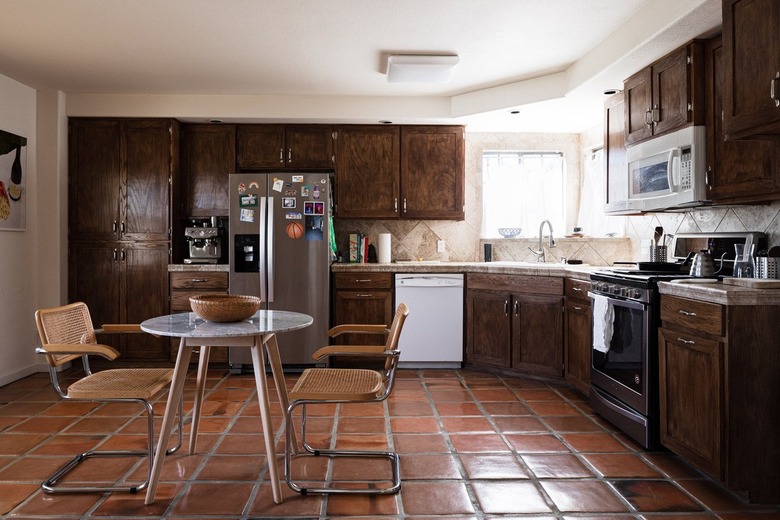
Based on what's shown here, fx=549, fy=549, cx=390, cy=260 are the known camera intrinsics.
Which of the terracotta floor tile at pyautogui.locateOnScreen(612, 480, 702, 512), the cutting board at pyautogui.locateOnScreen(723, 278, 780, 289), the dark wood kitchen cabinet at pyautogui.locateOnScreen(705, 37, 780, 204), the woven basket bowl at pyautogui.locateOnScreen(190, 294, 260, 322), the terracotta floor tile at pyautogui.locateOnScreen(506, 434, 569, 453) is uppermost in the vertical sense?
the dark wood kitchen cabinet at pyautogui.locateOnScreen(705, 37, 780, 204)

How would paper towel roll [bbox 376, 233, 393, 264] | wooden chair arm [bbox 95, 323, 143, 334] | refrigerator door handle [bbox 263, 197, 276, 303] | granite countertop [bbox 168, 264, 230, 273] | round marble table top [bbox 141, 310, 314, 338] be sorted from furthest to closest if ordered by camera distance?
paper towel roll [bbox 376, 233, 393, 264] < granite countertop [bbox 168, 264, 230, 273] < refrigerator door handle [bbox 263, 197, 276, 303] < wooden chair arm [bbox 95, 323, 143, 334] < round marble table top [bbox 141, 310, 314, 338]

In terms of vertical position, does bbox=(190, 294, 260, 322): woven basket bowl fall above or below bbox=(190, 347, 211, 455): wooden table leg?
above

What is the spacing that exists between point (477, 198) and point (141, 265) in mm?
3199

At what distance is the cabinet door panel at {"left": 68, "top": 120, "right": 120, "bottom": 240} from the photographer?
4875 mm

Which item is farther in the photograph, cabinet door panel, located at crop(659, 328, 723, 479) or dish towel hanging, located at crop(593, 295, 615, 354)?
dish towel hanging, located at crop(593, 295, 615, 354)

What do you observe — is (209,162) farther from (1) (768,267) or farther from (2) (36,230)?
(1) (768,267)

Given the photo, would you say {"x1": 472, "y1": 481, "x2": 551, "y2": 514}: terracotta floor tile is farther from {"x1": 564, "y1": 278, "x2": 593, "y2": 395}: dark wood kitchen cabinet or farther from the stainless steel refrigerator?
the stainless steel refrigerator

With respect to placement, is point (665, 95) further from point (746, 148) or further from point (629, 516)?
point (629, 516)

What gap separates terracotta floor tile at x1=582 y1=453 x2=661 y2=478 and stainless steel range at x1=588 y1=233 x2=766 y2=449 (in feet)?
0.54

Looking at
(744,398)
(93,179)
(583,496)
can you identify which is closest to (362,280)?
(93,179)

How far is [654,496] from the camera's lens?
2369 mm

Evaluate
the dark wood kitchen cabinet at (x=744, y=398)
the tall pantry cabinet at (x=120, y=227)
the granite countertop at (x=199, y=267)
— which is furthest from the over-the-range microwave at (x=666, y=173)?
the tall pantry cabinet at (x=120, y=227)

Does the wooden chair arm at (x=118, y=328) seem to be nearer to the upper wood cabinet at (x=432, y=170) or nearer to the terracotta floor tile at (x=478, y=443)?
the terracotta floor tile at (x=478, y=443)

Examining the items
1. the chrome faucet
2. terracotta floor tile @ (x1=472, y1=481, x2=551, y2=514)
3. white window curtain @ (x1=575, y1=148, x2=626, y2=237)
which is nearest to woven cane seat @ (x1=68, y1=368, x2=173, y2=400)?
terracotta floor tile @ (x1=472, y1=481, x2=551, y2=514)
